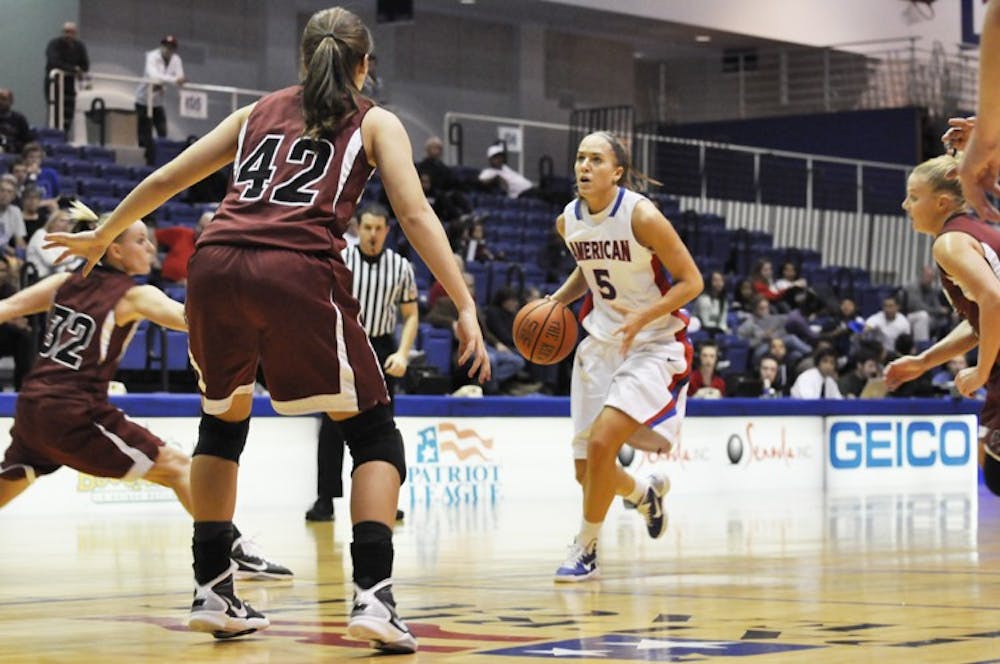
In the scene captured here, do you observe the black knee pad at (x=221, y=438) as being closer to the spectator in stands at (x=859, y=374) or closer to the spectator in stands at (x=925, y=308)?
the spectator in stands at (x=859, y=374)

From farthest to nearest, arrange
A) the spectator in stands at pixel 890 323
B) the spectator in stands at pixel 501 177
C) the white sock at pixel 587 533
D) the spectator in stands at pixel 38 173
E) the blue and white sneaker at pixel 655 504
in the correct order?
the spectator in stands at pixel 501 177
the spectator in stands at pixel 890 323
the spectator in stands at pixel 38 173
the blue and white sneaker at pixel 655 504
the white sock at pixel 587 533

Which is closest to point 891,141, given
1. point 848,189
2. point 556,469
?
point 848,189

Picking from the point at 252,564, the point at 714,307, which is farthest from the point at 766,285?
the point at 252,564

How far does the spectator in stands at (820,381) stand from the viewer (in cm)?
1596

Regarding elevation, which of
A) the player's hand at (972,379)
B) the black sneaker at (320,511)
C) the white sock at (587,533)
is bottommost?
the black sneaker at (320,511)

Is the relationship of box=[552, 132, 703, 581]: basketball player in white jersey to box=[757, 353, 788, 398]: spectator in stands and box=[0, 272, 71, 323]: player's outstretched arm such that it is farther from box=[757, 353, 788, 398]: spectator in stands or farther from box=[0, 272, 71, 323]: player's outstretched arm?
box=[757, 353, 788, 398]: spectator in stands

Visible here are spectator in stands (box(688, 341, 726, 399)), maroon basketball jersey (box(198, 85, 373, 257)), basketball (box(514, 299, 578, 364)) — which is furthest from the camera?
spectator in stands (box(688, 341, 726, 399))

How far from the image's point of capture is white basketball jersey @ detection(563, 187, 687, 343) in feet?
22.1

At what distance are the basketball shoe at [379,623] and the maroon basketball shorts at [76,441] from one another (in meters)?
2.43

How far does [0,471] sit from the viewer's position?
6227 mm

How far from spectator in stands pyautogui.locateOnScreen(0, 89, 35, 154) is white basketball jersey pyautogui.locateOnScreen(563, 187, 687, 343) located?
33.3 feet

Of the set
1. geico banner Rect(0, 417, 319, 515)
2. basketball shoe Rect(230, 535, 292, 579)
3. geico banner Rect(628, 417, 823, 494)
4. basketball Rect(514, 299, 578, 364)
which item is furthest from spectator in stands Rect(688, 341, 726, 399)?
basketball shoe Rect(230, 535, 292, 579)

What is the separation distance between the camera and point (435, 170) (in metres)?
18.7

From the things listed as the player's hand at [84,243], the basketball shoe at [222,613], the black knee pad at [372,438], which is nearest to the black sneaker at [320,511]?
the player's hand at [84,243]
